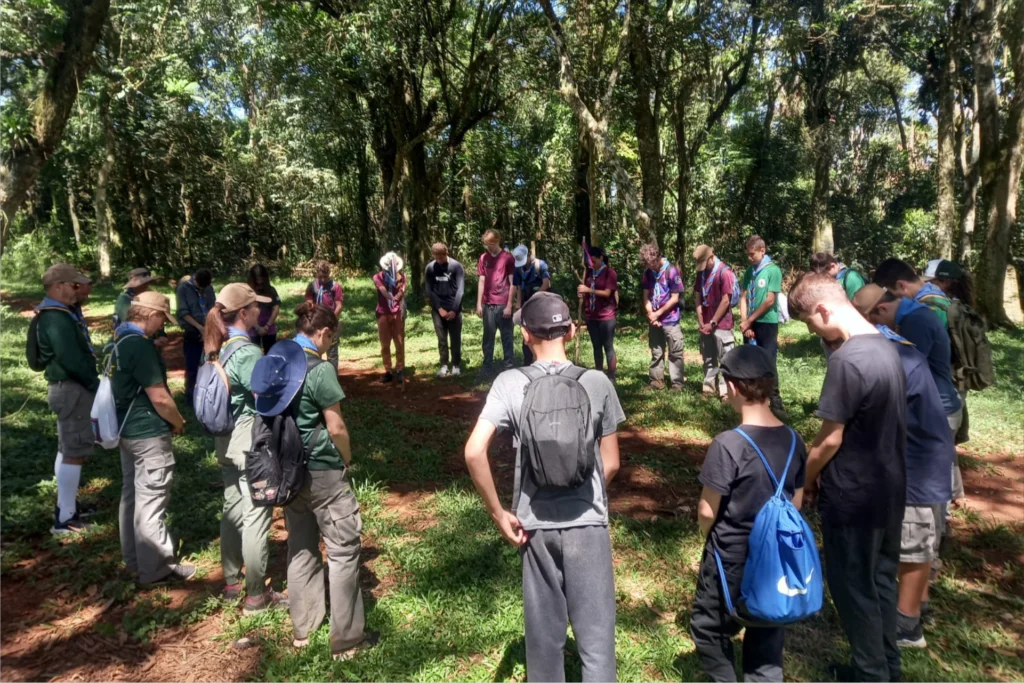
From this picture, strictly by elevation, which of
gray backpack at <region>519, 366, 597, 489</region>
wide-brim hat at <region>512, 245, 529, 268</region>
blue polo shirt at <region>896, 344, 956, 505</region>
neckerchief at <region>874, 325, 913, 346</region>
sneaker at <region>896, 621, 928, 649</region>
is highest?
wide-brim hat at <region>512, 245, 529, 268</region>

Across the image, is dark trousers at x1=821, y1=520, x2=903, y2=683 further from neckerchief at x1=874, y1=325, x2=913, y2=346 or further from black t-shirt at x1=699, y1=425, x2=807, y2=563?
neckerchief at x1=874, y1=325, x2=913, y2=346

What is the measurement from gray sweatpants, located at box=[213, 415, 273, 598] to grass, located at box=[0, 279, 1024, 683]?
0.23 m

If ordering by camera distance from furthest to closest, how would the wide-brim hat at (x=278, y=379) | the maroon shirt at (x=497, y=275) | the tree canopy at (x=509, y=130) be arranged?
the tree canopy at (x=509, y=130)
the maroon shirt at (x=497, y=275)
the wide-brim hat at (x=278, y=379)

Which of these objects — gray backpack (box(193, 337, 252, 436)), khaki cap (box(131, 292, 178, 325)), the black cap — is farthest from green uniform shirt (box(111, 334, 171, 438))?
the black cap

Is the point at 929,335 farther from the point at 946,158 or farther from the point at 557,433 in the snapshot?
the point at 946,158

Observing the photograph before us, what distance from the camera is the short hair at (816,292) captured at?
2982 millimetres

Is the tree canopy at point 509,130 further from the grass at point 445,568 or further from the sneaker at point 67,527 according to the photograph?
the grass at point 445,568

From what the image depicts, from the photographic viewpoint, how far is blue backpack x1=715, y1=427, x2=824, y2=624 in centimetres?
261

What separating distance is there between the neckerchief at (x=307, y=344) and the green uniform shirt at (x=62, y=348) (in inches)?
99.3

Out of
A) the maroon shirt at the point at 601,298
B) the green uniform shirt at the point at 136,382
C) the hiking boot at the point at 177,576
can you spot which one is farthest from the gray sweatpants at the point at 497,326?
the green uniform shirt at the point at 136,382

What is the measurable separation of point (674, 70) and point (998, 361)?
8150 millimetres

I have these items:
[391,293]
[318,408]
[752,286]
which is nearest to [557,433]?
[318,408]

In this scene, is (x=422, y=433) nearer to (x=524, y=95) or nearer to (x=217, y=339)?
(x=217, y=339)

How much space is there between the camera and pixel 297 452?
326 cm
